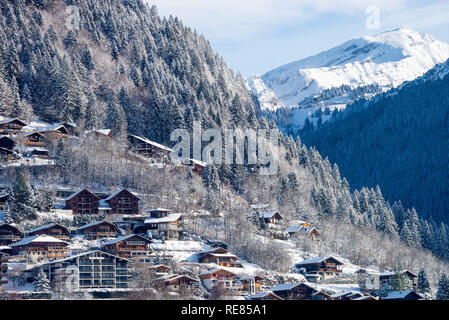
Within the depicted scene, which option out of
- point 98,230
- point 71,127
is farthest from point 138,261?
point 71,127

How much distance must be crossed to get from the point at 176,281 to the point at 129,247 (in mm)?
12522

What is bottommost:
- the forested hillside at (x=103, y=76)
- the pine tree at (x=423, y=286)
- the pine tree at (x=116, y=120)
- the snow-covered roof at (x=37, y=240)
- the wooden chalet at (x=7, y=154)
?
the pine tree at (x=423, y=286)

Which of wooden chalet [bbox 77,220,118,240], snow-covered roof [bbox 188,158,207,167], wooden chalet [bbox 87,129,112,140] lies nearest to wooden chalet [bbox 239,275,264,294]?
wooden chalet [bbox 77,220,118,240]

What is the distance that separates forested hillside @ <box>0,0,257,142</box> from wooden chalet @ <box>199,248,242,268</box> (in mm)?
52949

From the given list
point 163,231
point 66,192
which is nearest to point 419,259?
point 163,231

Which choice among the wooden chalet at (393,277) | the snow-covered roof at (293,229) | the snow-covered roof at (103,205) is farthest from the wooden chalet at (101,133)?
the wooden chalet at (393,277)

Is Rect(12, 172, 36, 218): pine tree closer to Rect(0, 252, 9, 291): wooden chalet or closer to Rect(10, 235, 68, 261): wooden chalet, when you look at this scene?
Rect(10, 235, 68, 261): wooden chalet

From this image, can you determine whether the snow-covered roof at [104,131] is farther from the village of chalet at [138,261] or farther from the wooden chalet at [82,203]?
the wooden chalet at [82,203]

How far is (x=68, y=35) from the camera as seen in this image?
185m

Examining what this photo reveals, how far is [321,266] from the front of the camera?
111750mm

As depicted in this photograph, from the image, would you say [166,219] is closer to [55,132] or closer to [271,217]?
[271,217]

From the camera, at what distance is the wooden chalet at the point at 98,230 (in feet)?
351

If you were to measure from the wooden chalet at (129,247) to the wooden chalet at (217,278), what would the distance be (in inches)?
361
